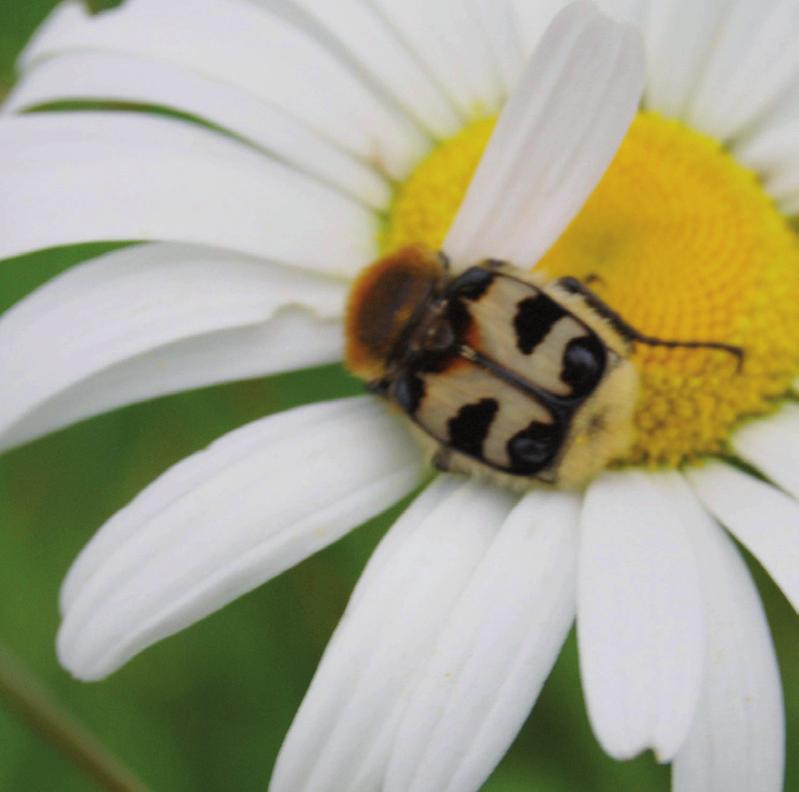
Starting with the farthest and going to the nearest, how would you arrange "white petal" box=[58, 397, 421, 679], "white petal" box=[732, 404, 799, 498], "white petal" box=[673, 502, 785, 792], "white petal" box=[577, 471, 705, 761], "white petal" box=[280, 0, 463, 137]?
"white petal" box=[280, 0, 463, 137] < "white petal" box=[732, 404, 799, 498] < "white petal" box=[58, 397, 421, 679] < "white petal" box=[673, 502, 785, 792] < "white petal" box=[577, 471, 705, 761]

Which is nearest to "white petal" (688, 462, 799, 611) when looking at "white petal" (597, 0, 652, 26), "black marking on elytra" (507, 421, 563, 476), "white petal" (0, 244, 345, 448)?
"black marking on elytra" (507, 421, 563, 476)

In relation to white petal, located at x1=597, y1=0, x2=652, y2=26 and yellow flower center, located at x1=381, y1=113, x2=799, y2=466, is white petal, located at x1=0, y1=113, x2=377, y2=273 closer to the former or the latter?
yellow flower center, located at x1=381, y1=113, x2=799, y2=466

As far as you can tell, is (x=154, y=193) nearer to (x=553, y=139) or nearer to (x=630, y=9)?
(x=553, y=139)

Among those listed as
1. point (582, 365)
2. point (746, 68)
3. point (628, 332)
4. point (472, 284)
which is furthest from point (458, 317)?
point (746, 68)

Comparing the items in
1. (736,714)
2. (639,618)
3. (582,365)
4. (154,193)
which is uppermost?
(154,193)

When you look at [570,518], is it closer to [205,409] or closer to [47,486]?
[205,409]

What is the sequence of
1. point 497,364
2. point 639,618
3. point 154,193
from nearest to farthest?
point 639,618 < point 497,364 < point 154,193
